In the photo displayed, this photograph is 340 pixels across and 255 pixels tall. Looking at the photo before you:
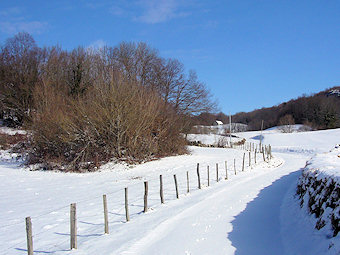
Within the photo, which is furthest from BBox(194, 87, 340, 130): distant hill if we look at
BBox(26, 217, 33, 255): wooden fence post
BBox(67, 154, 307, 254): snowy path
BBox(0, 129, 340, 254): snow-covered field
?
BBox(26, 217, 33, 255): wooden fence post

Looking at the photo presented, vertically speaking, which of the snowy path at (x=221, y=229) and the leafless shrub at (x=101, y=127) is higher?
the leafless shrub at (x=101, y=127)

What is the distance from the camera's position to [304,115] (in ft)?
362

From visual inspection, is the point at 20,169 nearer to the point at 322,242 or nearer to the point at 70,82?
the point at 70,82

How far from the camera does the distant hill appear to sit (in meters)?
85.9

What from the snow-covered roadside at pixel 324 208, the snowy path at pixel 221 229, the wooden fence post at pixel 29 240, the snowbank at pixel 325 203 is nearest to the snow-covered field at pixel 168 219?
the snowy path at pixel 221 229

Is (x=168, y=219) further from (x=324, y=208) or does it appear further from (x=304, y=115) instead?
(x=304, y=115)

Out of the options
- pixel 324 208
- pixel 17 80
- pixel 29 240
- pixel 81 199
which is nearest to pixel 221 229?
pixel 324 208

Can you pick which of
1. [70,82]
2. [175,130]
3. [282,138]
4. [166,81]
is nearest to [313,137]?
[282,138]

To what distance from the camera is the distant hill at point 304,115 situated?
85938 mm

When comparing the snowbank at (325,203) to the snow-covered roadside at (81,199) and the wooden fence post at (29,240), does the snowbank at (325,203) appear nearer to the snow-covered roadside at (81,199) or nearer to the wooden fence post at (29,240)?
the snow-covered roadside at (81,199)

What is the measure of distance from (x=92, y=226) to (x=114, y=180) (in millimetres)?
10832

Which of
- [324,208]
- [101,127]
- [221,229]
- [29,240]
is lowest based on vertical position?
[221,229]

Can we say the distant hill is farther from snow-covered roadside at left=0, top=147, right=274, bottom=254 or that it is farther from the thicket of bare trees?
snow-covered roadside at left=0, top=147, right=274, bottom=254

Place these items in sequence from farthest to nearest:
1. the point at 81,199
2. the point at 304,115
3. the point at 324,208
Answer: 1. the point at 304,115
2. the point at 81,199
3. the point at 324,208
